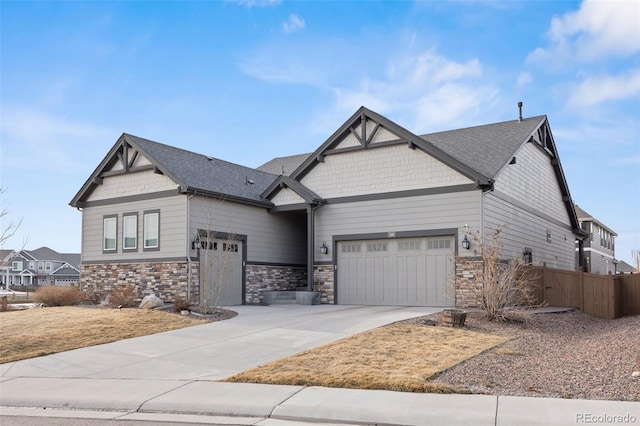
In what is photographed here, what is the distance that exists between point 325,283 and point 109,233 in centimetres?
858

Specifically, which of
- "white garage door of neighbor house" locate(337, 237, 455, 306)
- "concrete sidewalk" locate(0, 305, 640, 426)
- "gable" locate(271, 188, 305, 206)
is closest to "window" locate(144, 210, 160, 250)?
"gable" locate(271, 188, 305, 206)

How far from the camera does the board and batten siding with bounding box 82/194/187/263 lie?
2027 cm

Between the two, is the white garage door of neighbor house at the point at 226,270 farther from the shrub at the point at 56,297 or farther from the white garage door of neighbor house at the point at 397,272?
the shrub at the point at 56,297

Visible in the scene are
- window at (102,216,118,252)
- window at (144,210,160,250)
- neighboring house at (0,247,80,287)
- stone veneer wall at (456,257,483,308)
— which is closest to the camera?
stone veneer wall at (456,257,483,308)

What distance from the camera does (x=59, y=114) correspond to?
1748cm

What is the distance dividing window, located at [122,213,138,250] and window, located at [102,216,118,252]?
47cm

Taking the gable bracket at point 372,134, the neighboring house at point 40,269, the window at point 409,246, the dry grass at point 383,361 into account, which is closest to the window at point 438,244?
the window at point 409,246

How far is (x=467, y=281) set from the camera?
734 inches

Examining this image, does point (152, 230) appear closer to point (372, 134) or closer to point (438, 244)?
point (372, 134)

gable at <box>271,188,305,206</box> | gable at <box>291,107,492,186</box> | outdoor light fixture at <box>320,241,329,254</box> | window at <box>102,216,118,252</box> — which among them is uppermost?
gable at <box>291,107,492,186</box>

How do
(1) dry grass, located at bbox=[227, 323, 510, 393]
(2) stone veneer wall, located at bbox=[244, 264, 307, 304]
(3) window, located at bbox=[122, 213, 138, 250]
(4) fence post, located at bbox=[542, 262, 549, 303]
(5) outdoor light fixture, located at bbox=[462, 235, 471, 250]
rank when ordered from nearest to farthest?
(1) dry grass, located at bbox=[227, 323, 510, 393]
(5) outdoor light fixture, located at bbox=[462, 235, 471, 250]
(4) fence post, located at bbox=[542, 262, 549, 303]
(3) window, located at bbox=[122, 213, 138, 250]
(2) stone veneer wall, located at bbox=[244, 264, 307, 304]

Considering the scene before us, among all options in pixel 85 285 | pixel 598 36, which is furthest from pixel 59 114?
pixel 598 36

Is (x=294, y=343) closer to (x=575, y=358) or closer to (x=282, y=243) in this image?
(x=575, y=358)

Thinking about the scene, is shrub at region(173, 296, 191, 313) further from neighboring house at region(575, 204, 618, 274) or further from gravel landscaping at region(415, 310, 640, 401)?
neighboring house at region(575, 204, 618, 274)
